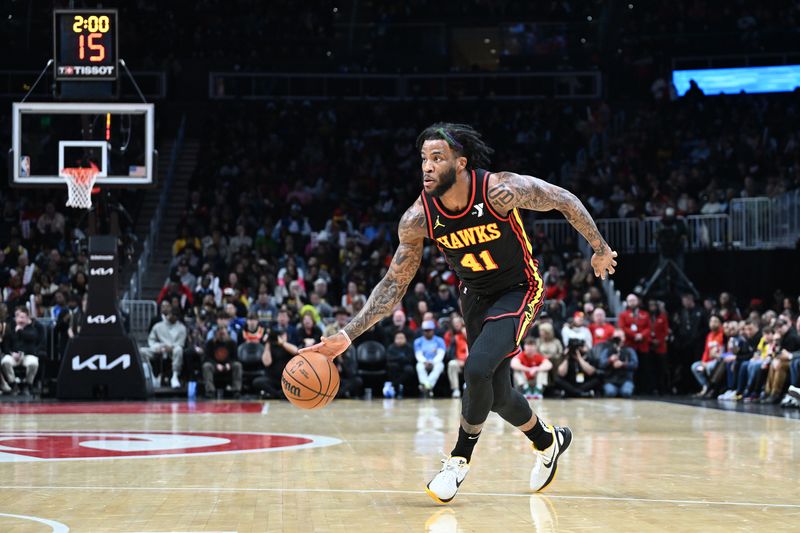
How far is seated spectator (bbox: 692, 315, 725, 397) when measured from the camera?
57.7 feet

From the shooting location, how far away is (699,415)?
1330 centimetres

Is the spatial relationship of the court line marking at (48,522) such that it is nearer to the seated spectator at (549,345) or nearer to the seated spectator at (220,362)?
the seated spectator at (220,362)

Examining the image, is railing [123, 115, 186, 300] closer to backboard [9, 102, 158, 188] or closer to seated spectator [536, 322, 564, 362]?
backboard [9, 102, 158, 188]

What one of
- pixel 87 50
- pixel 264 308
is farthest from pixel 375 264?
pixel 87 50

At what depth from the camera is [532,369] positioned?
1748 cm

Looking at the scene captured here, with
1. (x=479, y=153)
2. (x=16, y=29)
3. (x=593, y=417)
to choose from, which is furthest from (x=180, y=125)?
(x=479, y=153)

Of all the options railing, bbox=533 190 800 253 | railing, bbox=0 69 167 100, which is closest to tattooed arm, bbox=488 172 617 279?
railing, bbox=533 190 800 253

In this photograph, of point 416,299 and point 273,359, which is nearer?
point 273,359

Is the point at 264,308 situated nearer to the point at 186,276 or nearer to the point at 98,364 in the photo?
the point at 186,276

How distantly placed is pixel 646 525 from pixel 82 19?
12413 millimetres

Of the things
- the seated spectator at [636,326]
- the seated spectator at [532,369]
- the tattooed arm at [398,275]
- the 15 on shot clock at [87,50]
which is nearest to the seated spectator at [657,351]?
the seated spectator at [636,326]

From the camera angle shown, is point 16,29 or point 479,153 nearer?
point 479,153

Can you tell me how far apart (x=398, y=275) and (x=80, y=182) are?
9.78 m

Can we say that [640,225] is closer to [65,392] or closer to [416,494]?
[65,392]
